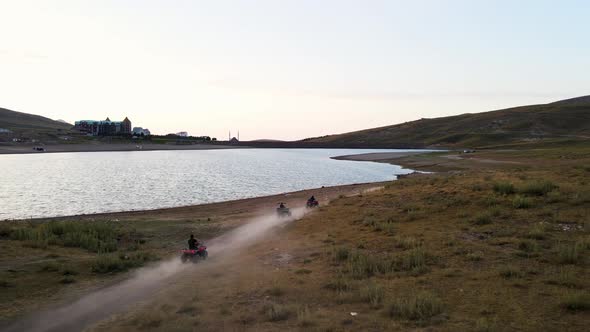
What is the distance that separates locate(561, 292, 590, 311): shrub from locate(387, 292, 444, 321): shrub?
297 centimetres

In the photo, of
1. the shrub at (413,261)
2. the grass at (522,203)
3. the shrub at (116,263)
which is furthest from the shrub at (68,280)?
the grass at (522,203)

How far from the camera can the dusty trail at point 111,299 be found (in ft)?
34.6

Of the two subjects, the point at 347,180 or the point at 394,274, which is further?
the point at 347,180

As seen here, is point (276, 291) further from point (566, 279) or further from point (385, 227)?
point (385, 227)

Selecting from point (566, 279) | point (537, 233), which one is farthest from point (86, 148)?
point (566, 279)

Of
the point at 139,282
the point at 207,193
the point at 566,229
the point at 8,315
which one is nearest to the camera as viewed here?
the point at 8,315

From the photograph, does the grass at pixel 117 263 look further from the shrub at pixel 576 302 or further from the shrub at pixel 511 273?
the shrub at pixel 576 302

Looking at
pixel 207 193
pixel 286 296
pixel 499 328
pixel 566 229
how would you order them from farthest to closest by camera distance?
pixel 207 193 < pixel 566 229 < pixel 286 296 < pixel 499 328

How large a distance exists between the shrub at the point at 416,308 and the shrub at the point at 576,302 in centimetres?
297

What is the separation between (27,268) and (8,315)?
174 inches

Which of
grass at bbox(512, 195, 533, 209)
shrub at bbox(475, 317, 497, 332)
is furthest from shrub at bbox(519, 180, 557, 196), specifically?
shrub at bbox(475, 317, 497, 332)

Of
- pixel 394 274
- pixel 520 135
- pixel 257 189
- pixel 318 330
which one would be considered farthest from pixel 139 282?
pixel 520 135

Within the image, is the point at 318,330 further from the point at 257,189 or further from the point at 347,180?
the point at 347,180

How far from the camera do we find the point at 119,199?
151ft
